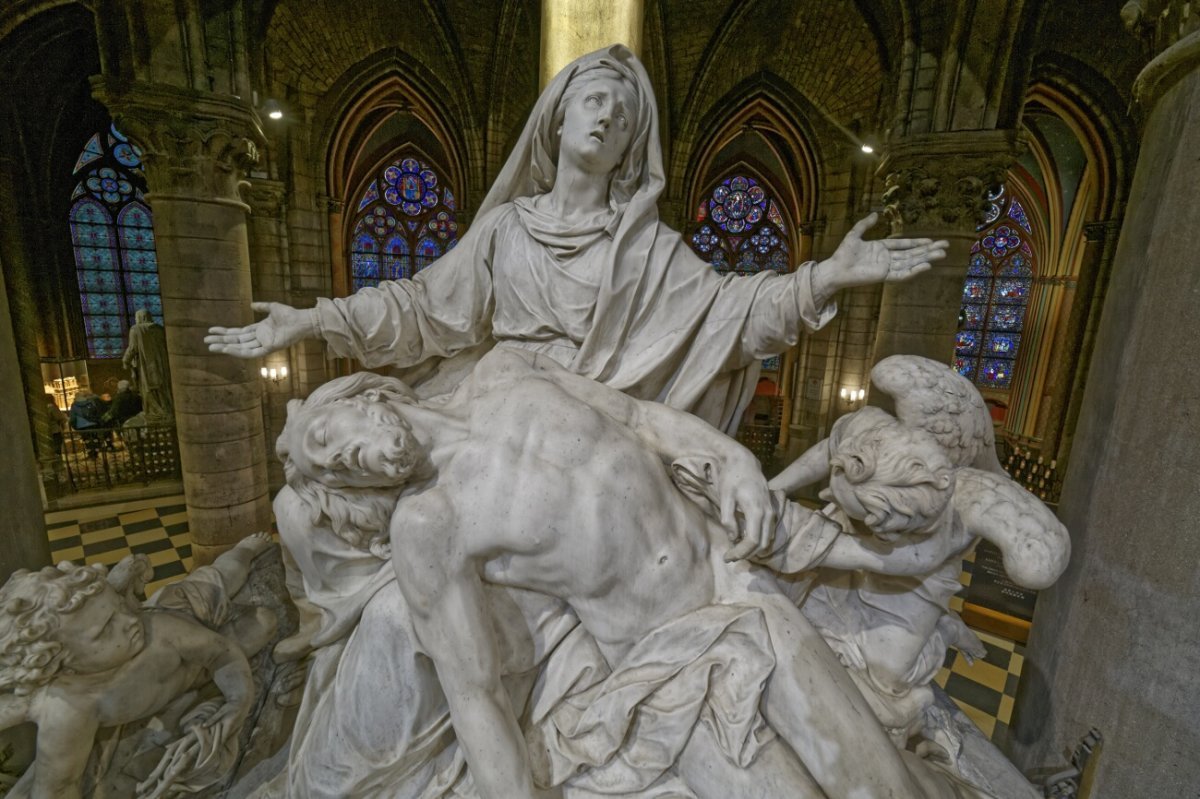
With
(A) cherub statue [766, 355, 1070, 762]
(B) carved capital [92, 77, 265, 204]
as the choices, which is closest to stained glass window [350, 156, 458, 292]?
(B) carved capital [92, 77, 265, 204]

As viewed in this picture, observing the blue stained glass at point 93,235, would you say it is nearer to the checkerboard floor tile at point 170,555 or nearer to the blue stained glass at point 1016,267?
the checkerboard floor tile at point 170,555

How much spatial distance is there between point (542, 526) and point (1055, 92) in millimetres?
9983

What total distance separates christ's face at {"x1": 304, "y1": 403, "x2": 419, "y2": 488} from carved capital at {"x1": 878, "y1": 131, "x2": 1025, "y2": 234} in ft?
17.4

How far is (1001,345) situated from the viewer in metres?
12.5

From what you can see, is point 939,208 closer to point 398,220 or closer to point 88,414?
point 88,414

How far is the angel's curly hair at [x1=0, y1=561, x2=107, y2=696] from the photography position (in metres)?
1.25

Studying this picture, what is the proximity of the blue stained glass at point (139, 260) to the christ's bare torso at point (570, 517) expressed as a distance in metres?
12.7

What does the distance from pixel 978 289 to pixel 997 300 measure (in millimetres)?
468

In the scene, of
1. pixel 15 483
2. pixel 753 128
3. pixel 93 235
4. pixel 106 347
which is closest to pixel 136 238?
pixel 93 235

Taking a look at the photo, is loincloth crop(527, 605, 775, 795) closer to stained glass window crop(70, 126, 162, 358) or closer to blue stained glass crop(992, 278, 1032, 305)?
stained glass window crop(70, 126, 162, 358)

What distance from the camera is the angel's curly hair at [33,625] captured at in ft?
4.11

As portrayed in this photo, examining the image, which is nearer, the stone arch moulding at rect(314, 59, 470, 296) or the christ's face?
the christ's face

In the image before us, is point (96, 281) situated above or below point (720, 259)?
below

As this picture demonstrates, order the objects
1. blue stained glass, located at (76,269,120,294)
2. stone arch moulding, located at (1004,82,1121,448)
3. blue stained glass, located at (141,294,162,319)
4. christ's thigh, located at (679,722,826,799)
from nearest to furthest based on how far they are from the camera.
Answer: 1. christ's thigh, located at (679,722,826,799)
2. stone arch moulding, located at (1004,82,1121,448)
3. blue stained glass, located at (76,269,120,294)
4. blue stained glass, located at (141,294,162,319)
